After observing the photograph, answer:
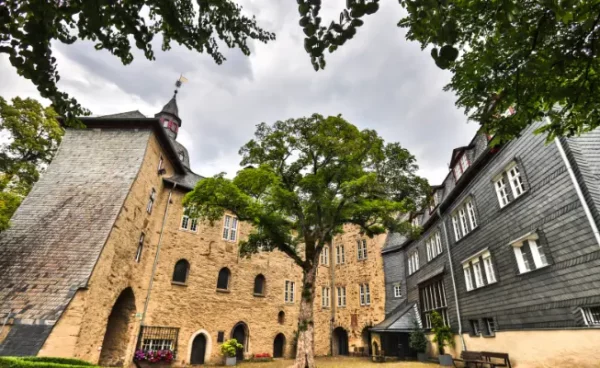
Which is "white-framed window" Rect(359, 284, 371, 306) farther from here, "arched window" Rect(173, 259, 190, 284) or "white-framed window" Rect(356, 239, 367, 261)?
"arched window" Rect(173, 259, 190, 284)

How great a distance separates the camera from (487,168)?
39.9ft

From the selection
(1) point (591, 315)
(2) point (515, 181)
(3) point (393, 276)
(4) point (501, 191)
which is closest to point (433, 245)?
(3) point (393, 276)

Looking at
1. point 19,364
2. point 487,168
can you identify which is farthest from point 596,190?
point 19,364

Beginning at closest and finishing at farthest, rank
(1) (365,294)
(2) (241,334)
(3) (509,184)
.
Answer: (3) (509,184) → (2) (241,334) → (1) (365,294)

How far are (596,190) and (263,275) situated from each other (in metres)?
18.2

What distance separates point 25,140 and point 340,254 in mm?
23539

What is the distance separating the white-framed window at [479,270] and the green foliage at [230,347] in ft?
41.4

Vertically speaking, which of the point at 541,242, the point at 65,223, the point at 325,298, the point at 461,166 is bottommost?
the point at 325,298

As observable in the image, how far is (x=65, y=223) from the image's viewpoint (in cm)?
1258

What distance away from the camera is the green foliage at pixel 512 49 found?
191cm

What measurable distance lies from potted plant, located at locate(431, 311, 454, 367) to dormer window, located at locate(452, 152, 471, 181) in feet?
24.9

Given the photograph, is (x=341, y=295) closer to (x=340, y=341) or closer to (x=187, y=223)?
(x=340, y=341)

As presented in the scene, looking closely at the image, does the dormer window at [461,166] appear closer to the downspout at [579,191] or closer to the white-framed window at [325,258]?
the downspout at [579,191]

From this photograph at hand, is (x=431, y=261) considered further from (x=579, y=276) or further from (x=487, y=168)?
(x=579, y=276)
